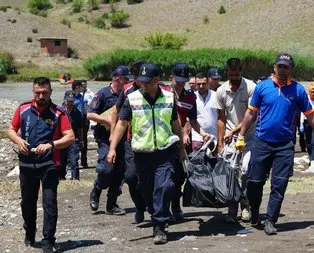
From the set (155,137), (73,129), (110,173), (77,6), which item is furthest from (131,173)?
(77,6)

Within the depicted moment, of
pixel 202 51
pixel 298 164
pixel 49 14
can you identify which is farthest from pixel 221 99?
pixel 49 14

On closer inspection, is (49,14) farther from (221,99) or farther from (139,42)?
(221,99)

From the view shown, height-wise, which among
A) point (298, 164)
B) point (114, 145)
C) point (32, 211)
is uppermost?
point (114, 145)

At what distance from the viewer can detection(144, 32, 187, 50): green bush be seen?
320 feet

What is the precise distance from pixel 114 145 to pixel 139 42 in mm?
96100

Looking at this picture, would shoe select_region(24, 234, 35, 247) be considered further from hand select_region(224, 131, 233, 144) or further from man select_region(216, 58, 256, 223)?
hand select_region(224, 131, 233, 144)

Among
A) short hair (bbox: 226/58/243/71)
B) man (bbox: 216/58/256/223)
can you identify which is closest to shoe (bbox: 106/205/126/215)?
man (bbox: 216/58/256/223)

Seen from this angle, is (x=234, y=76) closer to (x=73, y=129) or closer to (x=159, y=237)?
(x=159, y=237)

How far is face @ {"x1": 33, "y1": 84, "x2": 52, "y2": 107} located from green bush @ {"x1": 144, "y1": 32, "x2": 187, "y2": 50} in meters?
89.7

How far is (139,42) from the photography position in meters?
104

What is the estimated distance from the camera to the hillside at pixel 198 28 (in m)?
88.2

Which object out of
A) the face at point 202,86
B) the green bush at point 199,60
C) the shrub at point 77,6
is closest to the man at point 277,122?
the face at point 202,86

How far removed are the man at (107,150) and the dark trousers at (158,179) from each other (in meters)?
1.51

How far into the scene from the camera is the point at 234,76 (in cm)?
876
